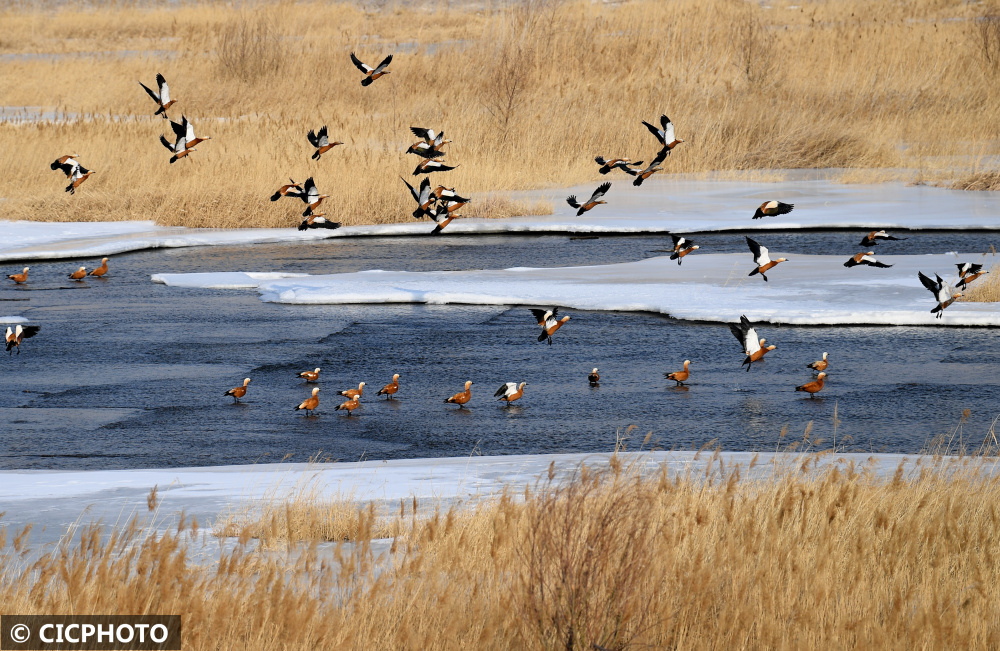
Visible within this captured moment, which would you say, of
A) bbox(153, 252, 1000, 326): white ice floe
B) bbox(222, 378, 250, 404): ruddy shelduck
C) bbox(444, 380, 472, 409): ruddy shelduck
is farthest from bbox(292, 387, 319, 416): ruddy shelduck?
bbox(153, 252, 1000, 326): white ice floe

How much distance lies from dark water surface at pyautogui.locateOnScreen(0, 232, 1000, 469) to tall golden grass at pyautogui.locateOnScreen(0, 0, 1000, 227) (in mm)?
7701

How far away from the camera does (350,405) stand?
375 inches

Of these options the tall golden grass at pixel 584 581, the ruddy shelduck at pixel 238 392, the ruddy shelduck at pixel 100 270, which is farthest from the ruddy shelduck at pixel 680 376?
the ruddy shelduck at pixel 100 270

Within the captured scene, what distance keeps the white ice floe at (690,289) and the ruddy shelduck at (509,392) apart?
392cm

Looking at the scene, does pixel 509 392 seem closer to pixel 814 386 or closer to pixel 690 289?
pixel 814 386

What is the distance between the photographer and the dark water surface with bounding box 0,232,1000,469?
8672 mm

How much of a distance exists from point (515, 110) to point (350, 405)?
1946 cm

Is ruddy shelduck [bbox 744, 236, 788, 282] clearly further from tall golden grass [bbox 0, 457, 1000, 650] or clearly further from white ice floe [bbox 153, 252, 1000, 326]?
tall golden grass [bbox 0, 457, 1000, 650]

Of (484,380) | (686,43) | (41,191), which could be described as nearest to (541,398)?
(484,380)

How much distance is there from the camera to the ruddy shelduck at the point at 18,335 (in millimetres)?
11984

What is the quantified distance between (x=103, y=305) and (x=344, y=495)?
9357mm

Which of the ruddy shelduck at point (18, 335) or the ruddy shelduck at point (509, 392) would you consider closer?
the ruddy shelduck at point (509, 392)

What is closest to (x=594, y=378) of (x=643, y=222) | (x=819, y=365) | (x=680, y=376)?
(x=680, y=376)

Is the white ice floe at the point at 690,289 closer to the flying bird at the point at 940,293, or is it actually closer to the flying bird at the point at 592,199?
the flying bird at the point at 940,293
